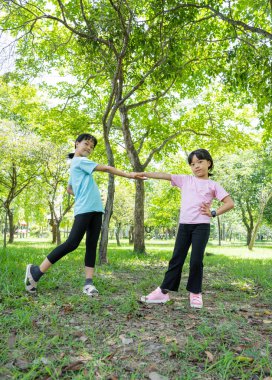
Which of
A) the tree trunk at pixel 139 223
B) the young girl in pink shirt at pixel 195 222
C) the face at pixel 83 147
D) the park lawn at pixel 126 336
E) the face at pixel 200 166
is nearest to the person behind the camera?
the park lawn at pixel 126 336

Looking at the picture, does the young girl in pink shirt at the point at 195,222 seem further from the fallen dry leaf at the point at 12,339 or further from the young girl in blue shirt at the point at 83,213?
the fallen dry leaf at the point at 12,339

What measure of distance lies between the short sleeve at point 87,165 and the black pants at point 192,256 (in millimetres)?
1356

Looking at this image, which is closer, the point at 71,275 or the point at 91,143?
the point at 91,143

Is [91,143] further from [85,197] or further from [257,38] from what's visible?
[257,38]

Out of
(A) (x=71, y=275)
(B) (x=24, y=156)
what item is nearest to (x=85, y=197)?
(A) (x=71, y=275)

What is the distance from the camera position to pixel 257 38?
8570 mm

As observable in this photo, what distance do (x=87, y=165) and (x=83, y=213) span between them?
63cm

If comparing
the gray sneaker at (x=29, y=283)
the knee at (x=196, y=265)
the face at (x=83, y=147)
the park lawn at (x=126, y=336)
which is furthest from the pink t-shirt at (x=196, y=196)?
the gray sneaker at (x=29, y=283)

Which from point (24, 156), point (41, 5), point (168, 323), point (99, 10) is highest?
point (41, 5)

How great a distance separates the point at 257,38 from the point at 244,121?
673 cm

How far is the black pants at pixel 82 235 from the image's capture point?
172 inches

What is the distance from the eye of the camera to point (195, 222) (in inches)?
164

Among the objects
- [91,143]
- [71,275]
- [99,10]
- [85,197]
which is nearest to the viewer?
[85,197]

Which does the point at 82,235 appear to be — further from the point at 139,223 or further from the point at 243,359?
the point at 139,223
